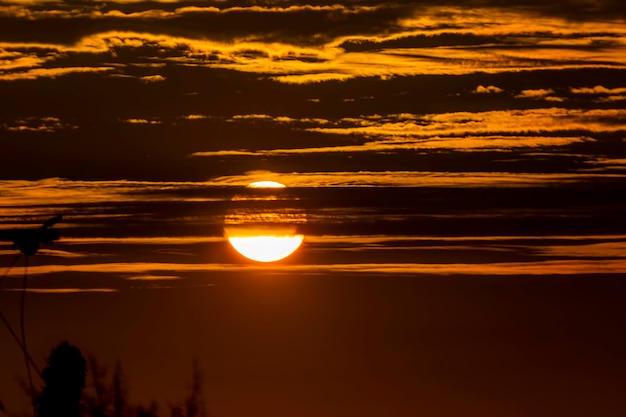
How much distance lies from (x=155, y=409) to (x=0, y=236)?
8420 millimetres

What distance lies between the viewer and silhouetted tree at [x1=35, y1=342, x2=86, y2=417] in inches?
1112

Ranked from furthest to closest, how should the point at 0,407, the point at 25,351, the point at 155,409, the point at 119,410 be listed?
the point at 119,410 < the point at 155,409 < the point at 25,351 < the point at 0,407

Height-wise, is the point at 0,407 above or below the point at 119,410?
below

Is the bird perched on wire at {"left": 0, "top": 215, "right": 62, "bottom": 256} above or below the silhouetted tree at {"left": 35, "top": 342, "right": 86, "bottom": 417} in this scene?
above

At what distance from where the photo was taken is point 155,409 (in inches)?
1489

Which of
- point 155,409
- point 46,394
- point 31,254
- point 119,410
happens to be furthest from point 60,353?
point 119,410

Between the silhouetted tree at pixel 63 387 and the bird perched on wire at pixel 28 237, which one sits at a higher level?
the bird perched on wire at pixel 28 237

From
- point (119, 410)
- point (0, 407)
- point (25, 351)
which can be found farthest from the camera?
point (119, 410)

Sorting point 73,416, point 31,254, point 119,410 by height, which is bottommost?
point 73,416

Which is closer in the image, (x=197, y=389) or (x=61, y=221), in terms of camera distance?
(x=61, y=221)

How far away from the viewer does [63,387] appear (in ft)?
93.2

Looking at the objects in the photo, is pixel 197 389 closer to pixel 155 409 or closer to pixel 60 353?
pixel 155 409

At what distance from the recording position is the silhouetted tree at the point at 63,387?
92.7 feet

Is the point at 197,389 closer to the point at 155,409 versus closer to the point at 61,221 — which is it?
the point at 155,409
